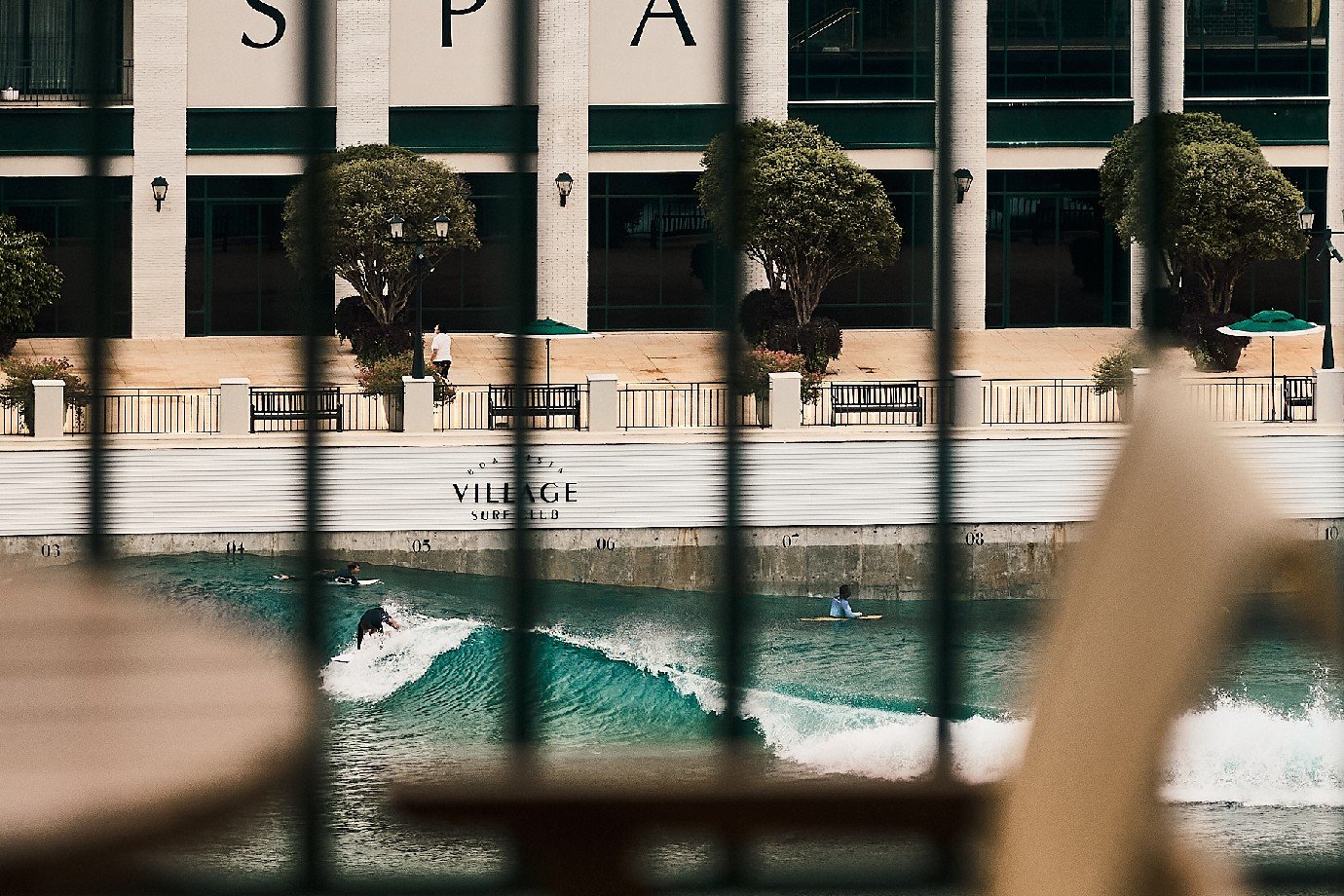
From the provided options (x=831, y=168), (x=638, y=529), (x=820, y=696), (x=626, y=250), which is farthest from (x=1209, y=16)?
(x=820, y=696)

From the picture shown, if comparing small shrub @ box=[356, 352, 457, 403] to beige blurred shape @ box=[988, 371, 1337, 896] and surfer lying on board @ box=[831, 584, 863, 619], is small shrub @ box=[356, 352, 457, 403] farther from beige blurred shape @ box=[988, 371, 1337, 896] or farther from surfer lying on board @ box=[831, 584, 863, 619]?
beige blurred shape @ box=[988, 371, 1337, 896]

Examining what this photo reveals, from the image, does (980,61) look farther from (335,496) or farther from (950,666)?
(950,666)

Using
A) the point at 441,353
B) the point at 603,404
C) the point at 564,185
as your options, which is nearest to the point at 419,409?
the point at 441,353

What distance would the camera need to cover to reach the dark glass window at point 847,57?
17.2 m

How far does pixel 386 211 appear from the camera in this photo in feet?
48.5

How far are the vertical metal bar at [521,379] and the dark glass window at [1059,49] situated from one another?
52.2 ft

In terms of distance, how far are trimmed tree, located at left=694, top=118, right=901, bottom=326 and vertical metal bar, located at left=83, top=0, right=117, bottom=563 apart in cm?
1470

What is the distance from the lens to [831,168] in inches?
664

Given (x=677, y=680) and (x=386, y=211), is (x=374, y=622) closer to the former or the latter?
(x=677, y=680)

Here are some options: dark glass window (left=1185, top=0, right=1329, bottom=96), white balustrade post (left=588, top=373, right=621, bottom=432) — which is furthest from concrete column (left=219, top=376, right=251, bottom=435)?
dark glass window (left=1185, top=0, right=1329, bottom=96)

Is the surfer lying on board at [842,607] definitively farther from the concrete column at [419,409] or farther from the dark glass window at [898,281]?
the concrete column at [419,409]

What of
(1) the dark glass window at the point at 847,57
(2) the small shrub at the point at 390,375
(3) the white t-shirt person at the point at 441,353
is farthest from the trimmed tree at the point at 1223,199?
(2) the small shrub at the point at 390,375

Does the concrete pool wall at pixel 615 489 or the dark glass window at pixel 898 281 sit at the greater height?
the dark glass window at pixel 898 281

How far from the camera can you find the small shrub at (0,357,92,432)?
1543 centimetres
